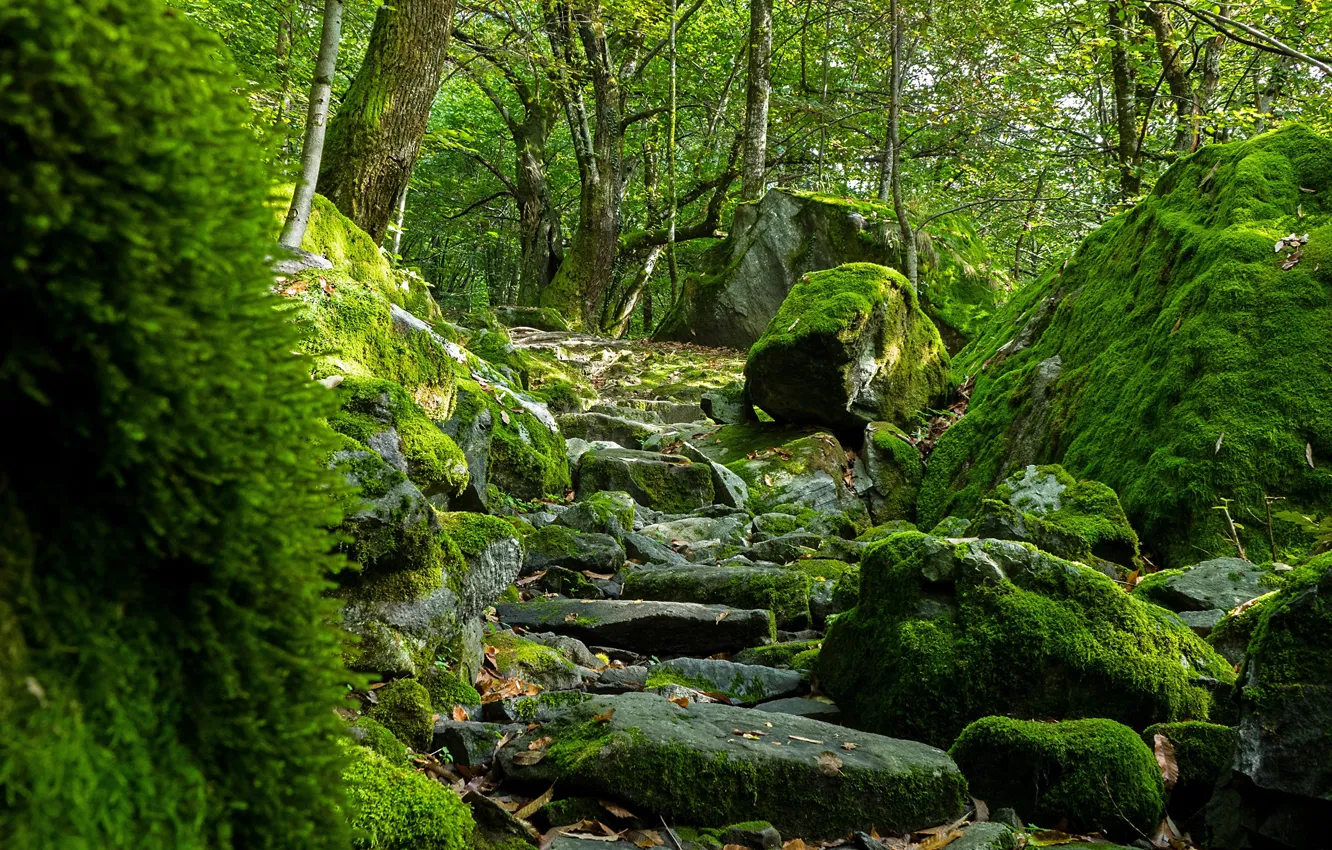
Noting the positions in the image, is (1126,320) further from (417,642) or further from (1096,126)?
(1096,126)

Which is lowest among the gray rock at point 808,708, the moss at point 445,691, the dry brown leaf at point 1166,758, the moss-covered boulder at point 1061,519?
the gray rock at point 808,708

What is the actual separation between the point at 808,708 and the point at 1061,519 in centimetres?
309

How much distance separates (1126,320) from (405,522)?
7354mm

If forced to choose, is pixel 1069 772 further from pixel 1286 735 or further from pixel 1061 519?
pixel 1061 519

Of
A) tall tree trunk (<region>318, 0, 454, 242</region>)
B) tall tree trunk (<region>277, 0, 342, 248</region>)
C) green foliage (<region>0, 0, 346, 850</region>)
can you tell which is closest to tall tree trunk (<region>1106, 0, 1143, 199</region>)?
tall tree trunk (<region>318, 0, 454, 242</region>)

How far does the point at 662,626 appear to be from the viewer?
529 centimetres

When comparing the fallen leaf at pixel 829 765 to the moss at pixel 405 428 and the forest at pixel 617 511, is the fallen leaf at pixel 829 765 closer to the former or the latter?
the forest at pixel 617 511

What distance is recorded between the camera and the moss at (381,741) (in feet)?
9.27

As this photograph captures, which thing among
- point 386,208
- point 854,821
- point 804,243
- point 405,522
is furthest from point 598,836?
point 804,243

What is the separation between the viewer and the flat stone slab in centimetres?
529

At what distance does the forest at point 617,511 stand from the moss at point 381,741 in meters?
0.03

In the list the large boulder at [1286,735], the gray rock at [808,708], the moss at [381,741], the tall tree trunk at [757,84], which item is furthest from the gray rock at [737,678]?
the tall tree trunk at [757,84]

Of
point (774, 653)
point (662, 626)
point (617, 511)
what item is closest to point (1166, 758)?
point (774, 653)

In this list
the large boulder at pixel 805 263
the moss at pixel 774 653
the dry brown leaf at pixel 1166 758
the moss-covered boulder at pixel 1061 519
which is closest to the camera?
the dry brown leaf at pixel 1166 758
